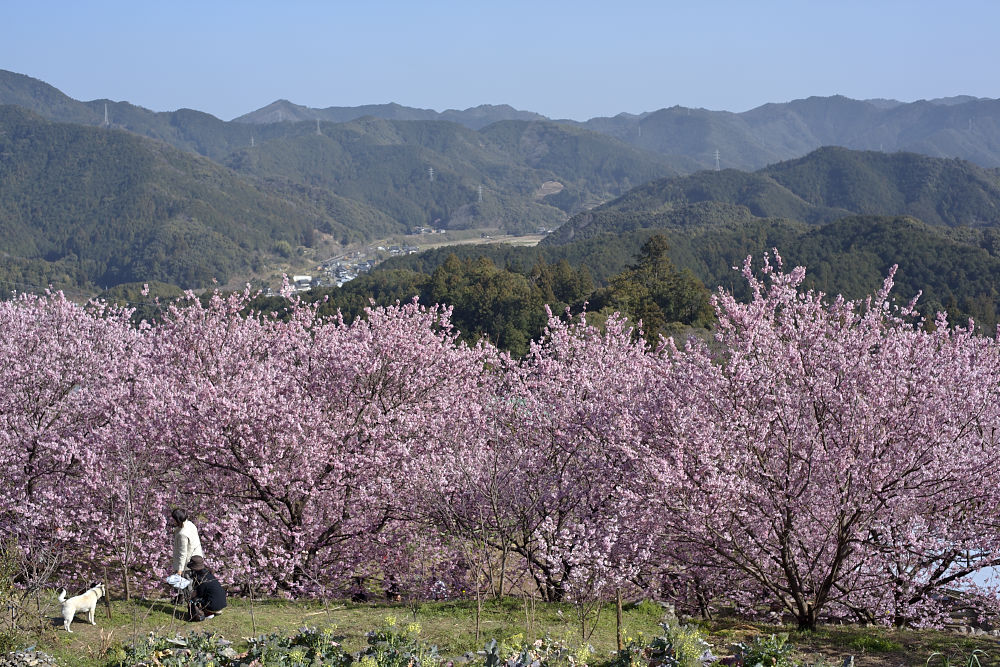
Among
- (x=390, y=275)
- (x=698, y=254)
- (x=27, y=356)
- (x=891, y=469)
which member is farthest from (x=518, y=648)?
(x=698, y=254)

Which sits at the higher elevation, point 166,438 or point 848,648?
point 166,438

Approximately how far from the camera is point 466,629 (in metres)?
10.1

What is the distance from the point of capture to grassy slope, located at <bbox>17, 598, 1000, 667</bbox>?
8.96m

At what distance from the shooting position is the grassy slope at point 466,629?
29.4 feet

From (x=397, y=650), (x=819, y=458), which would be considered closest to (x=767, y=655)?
(x=819, y=458)

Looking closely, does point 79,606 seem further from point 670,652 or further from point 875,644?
point 875,644

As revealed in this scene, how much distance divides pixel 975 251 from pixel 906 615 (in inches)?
4308

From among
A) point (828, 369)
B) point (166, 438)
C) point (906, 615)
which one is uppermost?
point (828, 369)

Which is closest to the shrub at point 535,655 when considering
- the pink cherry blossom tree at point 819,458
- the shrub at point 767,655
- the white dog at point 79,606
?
the shrub at point 767,655

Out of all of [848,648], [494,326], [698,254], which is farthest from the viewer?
[698,254]

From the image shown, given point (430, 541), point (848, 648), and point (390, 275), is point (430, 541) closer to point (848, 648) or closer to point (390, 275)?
point (848, 648)

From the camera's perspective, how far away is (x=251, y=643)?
8789 mm

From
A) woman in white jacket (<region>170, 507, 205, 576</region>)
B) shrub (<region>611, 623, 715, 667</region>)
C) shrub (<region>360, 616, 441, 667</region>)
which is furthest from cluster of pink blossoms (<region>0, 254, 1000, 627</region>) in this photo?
shrub (<region>360, 616, 441, 667</region>)

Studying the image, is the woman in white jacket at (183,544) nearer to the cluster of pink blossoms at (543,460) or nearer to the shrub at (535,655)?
the cluster of pink blossoms at (543,460)
